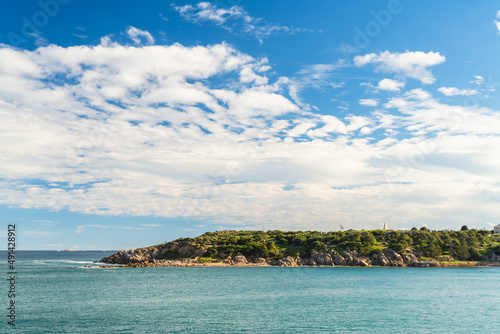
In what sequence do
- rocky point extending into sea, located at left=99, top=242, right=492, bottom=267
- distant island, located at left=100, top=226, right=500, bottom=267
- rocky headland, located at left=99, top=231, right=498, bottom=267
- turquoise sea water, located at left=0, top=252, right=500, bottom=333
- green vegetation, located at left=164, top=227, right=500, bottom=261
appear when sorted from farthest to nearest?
green vegetation, located at left=164, top=227, right=500, bottom=261
distant island, located at left=100, top=226, right=500, bottom=267
rocky headland, located at left=99, top=231, right=498, bottom=267
rocky point extending into sea, located at left=99, top=242, right=492, bottom=267
turquoise sea water, located at left=0, top=252, right=500, bottom=333

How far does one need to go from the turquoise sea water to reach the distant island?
6093 centimetres

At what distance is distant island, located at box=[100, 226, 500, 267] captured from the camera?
516 ft

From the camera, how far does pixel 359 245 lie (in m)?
162

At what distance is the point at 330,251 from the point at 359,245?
525 inches

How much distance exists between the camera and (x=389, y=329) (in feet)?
153

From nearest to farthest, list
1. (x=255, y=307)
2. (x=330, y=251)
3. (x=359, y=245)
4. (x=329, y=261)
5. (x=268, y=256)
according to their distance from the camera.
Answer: (x=255, y=307) → (x=329, y=261) → (x=330, y=251) → (x=268, y=256) → (x=359, y=245)

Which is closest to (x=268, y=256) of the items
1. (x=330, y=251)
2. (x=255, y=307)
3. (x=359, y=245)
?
(x=330, y=251)

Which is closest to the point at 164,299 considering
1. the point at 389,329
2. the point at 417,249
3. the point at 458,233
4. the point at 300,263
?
the point at 389,329

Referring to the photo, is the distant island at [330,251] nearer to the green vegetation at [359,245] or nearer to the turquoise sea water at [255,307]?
the green vegetation at [359,245]

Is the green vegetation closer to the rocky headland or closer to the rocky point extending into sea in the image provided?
the rocky headland

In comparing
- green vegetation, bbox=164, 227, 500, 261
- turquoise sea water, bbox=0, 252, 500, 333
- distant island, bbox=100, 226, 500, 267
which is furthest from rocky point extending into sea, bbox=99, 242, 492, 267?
turquoise sea water, bbox=0, 252, 500, 333

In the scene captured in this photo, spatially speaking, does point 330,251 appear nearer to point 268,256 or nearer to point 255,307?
point 268,256

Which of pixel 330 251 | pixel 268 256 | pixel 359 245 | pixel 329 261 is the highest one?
pixel 359 245

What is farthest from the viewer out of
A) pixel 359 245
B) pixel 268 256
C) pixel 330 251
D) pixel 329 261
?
pixel 359 245
